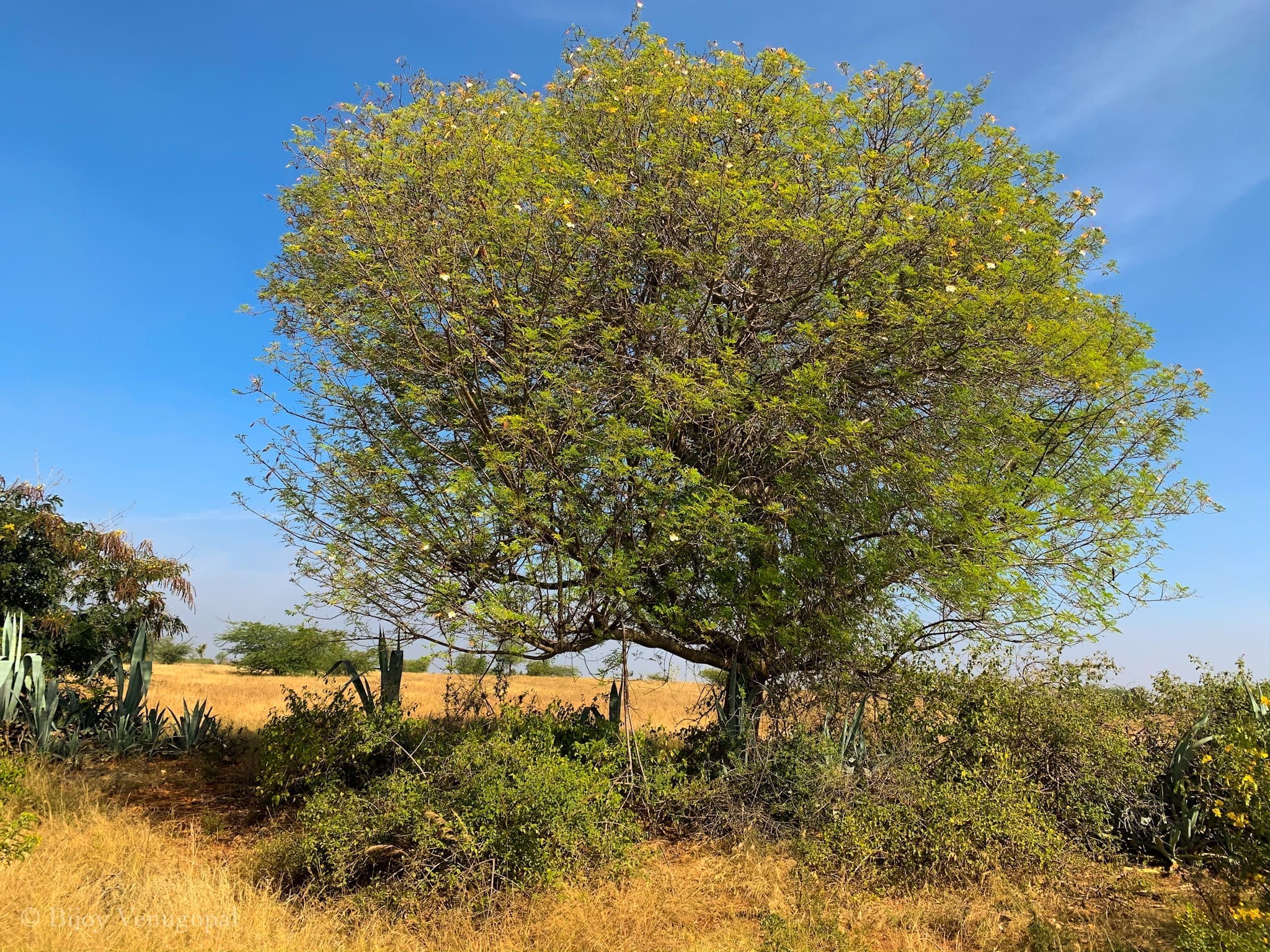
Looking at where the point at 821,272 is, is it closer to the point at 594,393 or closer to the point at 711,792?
the point at 594,393

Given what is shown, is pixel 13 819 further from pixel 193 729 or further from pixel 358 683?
pixel 193 729

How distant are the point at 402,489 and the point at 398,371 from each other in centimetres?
138

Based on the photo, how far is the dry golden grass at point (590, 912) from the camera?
18.1ft

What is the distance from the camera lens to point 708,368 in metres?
7.22

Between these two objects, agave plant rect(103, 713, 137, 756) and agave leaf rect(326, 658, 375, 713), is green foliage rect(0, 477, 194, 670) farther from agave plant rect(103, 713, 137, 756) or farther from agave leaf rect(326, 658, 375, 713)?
agave leaf rect(326, 658, 375, 713)

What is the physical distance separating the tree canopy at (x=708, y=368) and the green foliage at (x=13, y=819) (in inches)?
110

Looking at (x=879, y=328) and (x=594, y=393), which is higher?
(x=879, y=328)

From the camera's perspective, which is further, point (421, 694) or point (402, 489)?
point (421, 694)

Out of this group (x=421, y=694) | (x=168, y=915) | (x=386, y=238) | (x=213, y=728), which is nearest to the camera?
(x=168, y=915)

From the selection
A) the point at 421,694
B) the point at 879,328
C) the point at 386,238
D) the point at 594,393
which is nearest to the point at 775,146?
the point at 879,328

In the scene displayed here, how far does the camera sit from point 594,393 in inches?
301

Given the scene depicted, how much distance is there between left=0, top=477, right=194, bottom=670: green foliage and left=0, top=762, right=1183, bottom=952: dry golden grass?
4.33 meters

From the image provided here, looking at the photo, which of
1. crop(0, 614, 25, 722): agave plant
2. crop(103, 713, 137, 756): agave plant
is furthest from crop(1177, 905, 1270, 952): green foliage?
crop(0, 614, 25, 722): agave plant

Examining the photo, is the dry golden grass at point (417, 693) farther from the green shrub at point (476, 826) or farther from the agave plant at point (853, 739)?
the agave plant at point (853, 739)
